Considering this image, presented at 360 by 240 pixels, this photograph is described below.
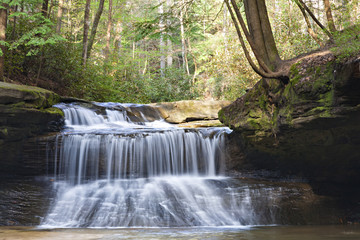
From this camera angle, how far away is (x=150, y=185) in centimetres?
737

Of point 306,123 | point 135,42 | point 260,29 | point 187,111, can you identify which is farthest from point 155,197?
point 135,42

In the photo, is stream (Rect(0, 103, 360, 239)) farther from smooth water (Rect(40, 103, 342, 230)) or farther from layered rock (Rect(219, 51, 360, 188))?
layered rock (Rect(219, 51, 360, 188))

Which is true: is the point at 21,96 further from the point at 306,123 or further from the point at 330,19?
the point at 330,19

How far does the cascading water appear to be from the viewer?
6.28 m

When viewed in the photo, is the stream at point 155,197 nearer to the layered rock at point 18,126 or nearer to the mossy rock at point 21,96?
the layered rock at point 18,126

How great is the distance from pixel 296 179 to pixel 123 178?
4.24m

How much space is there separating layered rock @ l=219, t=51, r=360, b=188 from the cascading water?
0.89 m

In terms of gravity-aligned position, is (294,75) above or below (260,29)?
below

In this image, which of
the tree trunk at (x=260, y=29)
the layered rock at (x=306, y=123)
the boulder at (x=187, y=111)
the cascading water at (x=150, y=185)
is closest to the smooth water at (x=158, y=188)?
the cascading water at (x=150, y=185)

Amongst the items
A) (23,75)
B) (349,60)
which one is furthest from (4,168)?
(349,60)

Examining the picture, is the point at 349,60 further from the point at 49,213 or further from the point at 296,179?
the point at 49,213

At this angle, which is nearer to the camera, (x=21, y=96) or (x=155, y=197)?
(x=155, y=197)

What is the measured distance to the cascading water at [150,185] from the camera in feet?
20.6

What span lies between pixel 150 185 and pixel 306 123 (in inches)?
142
